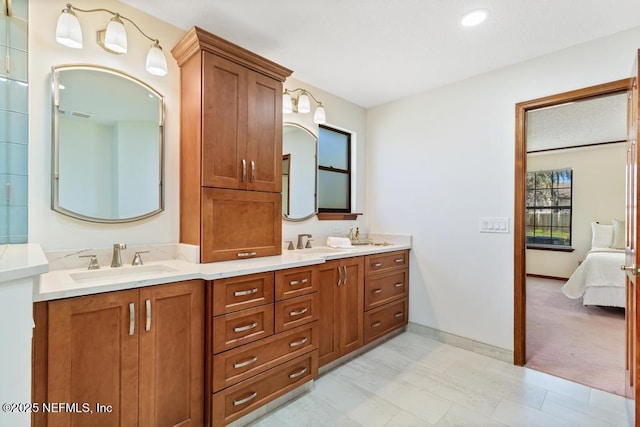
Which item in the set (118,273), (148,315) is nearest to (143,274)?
(118,273)

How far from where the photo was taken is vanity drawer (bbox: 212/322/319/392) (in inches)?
63.4

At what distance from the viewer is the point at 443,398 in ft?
6.54

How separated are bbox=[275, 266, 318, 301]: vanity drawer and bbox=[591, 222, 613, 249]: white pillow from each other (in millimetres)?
5414

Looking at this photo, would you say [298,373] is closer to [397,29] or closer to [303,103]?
[303,103]

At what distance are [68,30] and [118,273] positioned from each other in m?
1.27

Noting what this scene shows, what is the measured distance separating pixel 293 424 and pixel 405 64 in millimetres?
2709

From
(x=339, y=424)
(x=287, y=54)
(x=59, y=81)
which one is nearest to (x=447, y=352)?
(x=339, y=424)

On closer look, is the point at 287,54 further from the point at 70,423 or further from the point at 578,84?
the point at 70,423

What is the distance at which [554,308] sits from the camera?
3910 millimetres

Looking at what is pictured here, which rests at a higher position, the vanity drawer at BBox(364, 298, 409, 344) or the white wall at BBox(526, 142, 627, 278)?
the white wall at BBox(526, 142, 627, 278)

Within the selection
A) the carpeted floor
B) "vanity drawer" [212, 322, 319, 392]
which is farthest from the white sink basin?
the carpeted floor

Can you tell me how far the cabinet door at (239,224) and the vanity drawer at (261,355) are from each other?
0.56m

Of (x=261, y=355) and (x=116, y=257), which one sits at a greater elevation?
(x=116, y=257)

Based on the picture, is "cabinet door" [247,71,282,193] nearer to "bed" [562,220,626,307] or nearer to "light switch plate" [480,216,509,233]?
"light switch plate" [480,216,509,233]
